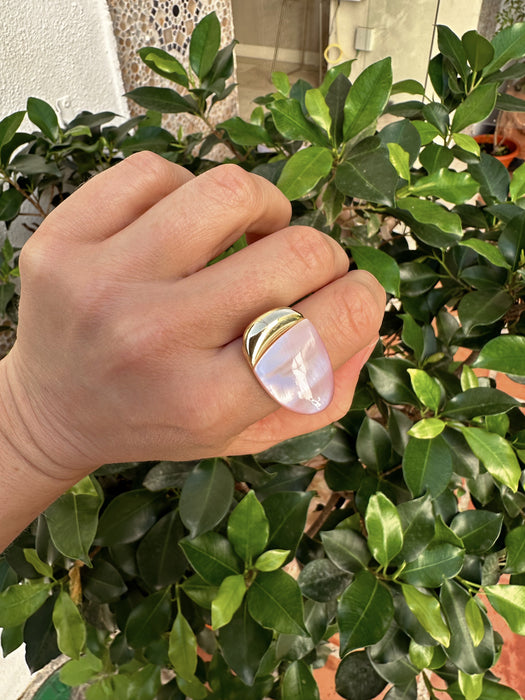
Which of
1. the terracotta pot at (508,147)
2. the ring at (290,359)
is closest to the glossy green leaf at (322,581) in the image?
the ring at (290,359)

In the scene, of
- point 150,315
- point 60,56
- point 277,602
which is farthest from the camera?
point 60,56

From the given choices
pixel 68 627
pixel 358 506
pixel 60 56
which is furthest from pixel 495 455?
pixel 60 56

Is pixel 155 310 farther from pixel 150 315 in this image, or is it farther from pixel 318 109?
pixel 318 109

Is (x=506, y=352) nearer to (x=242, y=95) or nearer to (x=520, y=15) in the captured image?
(x=242, y=95)

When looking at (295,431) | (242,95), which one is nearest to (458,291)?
(295,431)

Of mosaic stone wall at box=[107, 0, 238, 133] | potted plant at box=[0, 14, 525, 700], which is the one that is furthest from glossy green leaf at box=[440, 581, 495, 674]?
mosaic stone wall at box=[107, 0, 238, 133]

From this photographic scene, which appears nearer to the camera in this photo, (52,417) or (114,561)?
(52,417)
